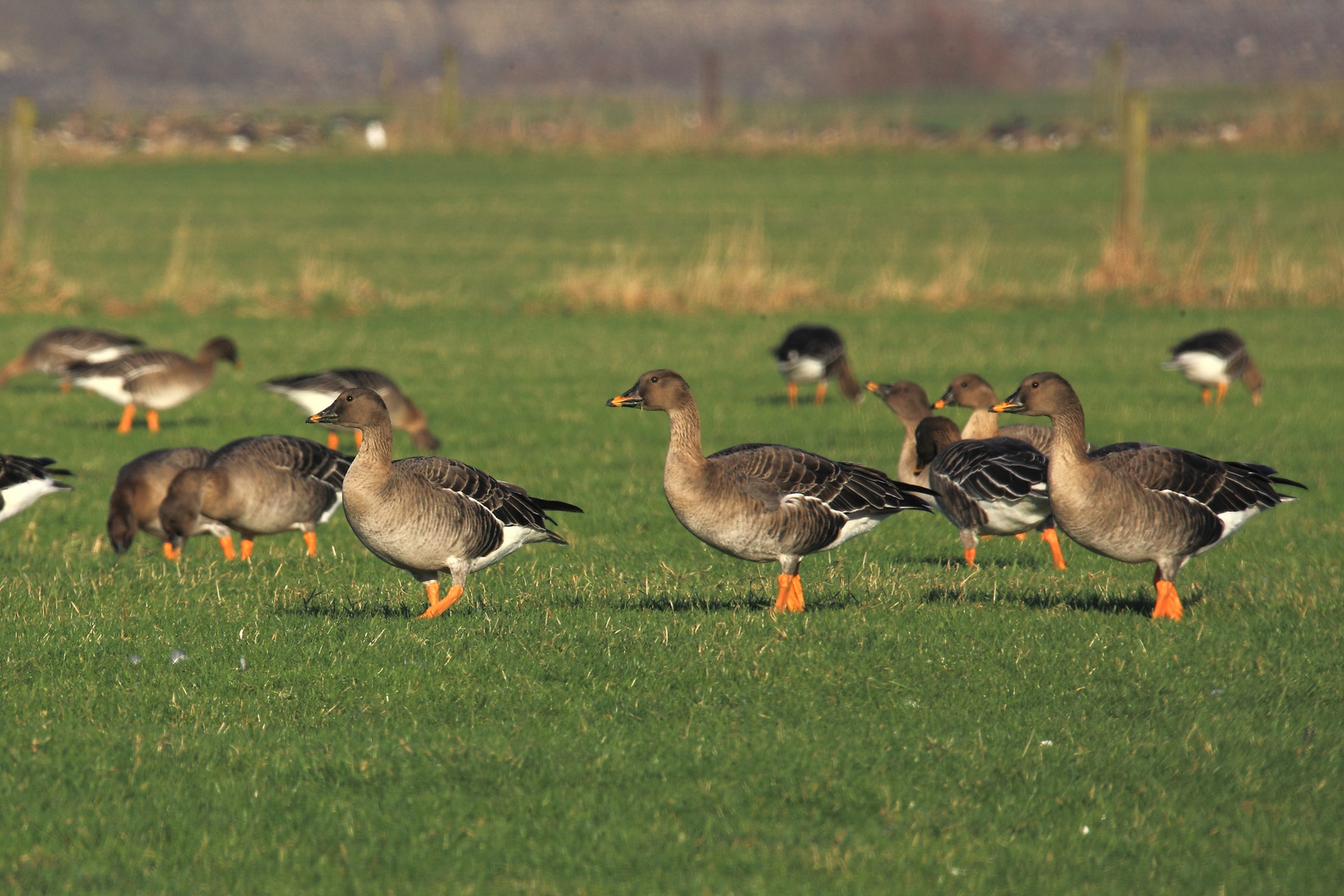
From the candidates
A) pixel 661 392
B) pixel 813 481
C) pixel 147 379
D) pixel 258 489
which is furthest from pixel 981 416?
pixel 147 379

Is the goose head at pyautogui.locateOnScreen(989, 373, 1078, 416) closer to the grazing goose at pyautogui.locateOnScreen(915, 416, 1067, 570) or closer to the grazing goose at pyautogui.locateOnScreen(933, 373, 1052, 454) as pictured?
the grazing goose at pyautogui.locateOnScreen(915, 416, 1067, 570)

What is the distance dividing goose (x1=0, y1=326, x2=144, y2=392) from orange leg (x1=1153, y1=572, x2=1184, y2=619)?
654 inches

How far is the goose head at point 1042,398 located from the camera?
10.5m

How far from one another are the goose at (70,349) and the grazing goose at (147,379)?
1721mm

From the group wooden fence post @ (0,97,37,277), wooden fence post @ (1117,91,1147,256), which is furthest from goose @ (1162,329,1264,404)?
wooden fence post @ (0,97,37,277)

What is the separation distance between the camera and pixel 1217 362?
71.2ft

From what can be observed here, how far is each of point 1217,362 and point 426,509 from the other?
14.9 meters

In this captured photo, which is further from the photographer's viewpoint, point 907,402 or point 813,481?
point 907,402

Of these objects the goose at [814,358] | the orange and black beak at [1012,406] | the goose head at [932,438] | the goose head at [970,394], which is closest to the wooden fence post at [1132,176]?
the goose at [814,358]

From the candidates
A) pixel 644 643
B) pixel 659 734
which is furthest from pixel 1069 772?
pixel 644 643

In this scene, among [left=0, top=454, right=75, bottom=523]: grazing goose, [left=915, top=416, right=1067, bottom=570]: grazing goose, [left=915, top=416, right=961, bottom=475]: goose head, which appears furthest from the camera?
[left=915, top=416, right=961, bottom=475]: goose head

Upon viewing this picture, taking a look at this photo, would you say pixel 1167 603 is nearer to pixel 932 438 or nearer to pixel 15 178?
pixel 932 438

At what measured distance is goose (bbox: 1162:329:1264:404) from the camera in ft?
71.1

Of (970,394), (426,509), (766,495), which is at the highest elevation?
(970,394)
